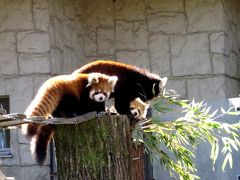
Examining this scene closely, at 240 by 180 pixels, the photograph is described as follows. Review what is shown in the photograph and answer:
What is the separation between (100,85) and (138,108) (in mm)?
665

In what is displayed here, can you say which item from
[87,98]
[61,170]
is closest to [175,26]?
[87,98]

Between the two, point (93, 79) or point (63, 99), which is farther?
point (93, 79)

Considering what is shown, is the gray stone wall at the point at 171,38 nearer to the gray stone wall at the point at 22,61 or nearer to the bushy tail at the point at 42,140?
the gray stone wall at the point at 22,61

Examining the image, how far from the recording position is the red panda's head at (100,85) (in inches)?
165

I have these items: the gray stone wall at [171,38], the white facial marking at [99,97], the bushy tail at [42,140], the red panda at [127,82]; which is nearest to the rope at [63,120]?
the bushy tail at [42,140]

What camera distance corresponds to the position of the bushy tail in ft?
12.6

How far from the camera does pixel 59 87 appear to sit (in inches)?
159

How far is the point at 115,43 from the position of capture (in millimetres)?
7129

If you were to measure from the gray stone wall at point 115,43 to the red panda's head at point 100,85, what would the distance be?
213 centimetres

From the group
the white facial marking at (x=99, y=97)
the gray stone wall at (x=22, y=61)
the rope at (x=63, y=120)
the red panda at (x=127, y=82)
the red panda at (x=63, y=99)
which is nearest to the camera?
the rope at (x=63, y=120)

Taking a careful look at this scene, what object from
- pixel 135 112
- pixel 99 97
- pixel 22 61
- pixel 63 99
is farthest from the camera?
pixel 22 61

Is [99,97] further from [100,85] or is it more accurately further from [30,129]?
[30,129]

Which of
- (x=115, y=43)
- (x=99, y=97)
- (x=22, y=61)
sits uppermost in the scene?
(x=115, y=43)

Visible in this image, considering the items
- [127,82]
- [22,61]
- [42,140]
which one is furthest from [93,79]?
[22,61]
